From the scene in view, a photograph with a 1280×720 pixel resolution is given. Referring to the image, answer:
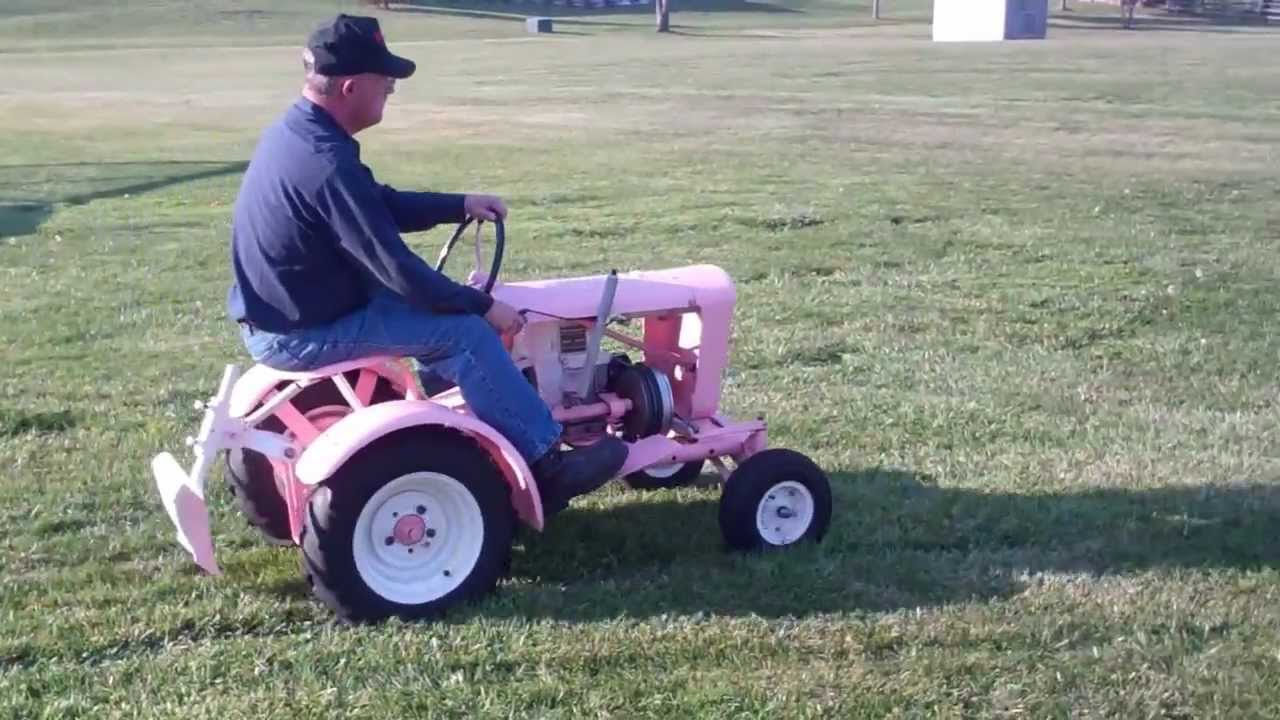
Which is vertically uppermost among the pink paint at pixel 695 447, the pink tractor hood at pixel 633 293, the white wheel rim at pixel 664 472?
the pink tractor hood at pixel 633 293

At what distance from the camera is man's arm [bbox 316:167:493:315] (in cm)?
473

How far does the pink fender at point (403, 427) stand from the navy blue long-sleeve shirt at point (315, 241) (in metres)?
0.33

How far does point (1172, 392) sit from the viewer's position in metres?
7.91

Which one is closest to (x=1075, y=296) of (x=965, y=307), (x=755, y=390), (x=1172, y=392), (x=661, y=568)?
(x=965, y=307)

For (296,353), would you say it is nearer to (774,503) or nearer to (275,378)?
(275,378)

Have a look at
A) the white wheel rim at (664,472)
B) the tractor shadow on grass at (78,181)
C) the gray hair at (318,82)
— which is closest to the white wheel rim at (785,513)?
the white wheel rim at (664,472)

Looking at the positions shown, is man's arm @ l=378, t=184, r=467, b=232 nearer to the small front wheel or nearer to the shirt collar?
the shirt collar

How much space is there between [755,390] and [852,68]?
1305 inches

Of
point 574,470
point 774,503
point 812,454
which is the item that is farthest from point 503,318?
point 812,454

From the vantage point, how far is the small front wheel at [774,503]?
551 centimetres

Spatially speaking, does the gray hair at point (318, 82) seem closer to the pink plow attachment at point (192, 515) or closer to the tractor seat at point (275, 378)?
the tractor seat at point (275, 378)

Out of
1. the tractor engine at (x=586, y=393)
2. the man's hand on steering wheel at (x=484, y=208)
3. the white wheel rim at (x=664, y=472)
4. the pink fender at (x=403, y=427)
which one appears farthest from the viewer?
the white wheel rim at (x=664, y=472)

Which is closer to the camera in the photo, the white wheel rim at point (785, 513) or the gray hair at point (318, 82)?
the gray hair at point (318, 82)

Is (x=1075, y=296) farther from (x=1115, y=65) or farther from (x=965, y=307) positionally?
(x=1115, y=65)
